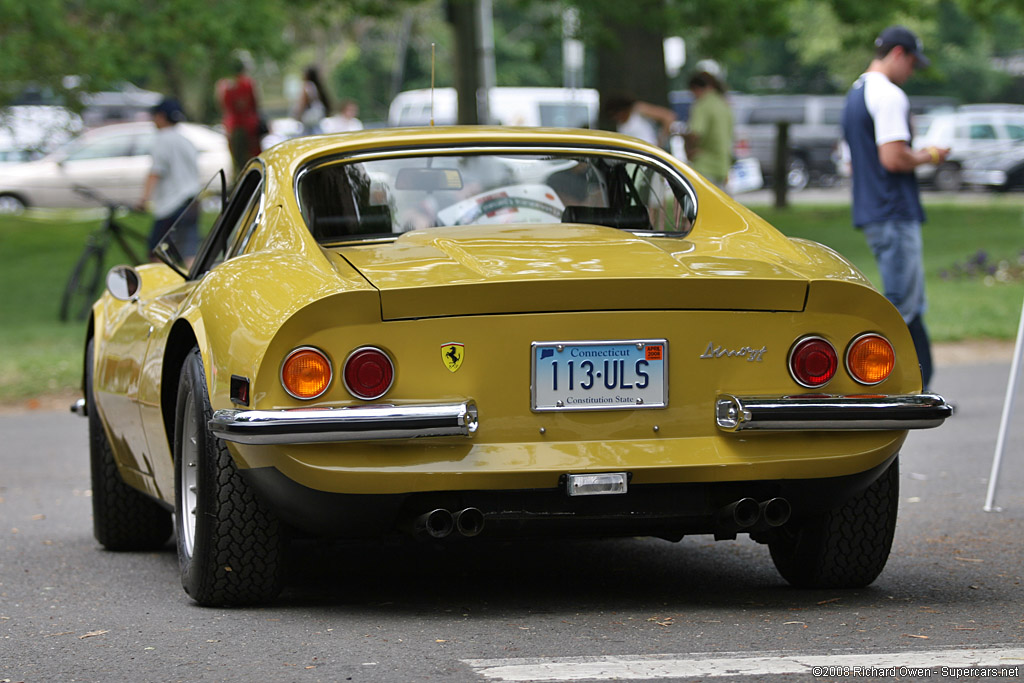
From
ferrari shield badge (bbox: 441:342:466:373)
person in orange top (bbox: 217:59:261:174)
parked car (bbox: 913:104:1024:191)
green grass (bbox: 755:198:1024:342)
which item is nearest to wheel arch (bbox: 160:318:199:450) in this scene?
ferrari shield badge (bbox: 441:342:466:373)

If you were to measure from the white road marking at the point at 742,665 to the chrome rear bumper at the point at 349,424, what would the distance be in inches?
24.0

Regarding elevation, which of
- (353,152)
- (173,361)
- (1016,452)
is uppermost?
(353,152)

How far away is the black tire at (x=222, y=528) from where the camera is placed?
4652mm

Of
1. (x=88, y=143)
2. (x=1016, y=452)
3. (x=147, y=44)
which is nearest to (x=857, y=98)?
(x=1016, y=452)

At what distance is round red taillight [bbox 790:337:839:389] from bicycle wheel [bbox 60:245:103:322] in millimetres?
11814

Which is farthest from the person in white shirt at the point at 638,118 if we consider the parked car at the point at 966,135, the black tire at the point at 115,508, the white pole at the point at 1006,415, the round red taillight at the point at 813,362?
the parked car at the point at 966,135

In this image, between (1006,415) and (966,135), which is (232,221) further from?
(966,135)

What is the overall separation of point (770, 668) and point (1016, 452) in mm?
5202

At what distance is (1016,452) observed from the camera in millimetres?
8688

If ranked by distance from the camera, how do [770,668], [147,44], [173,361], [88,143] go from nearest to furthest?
[770,668]
[173,361]
[147,44]
[88,143]

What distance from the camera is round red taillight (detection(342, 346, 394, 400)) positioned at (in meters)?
4.35

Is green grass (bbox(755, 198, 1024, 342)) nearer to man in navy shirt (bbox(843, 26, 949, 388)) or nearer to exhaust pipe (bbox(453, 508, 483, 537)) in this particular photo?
man in navy shirt (bbox(843, 26, 949, 388))

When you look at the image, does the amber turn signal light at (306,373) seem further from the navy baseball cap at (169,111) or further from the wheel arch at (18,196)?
the wheel arch at (18,196)

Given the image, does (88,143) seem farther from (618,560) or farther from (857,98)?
(618,560)
